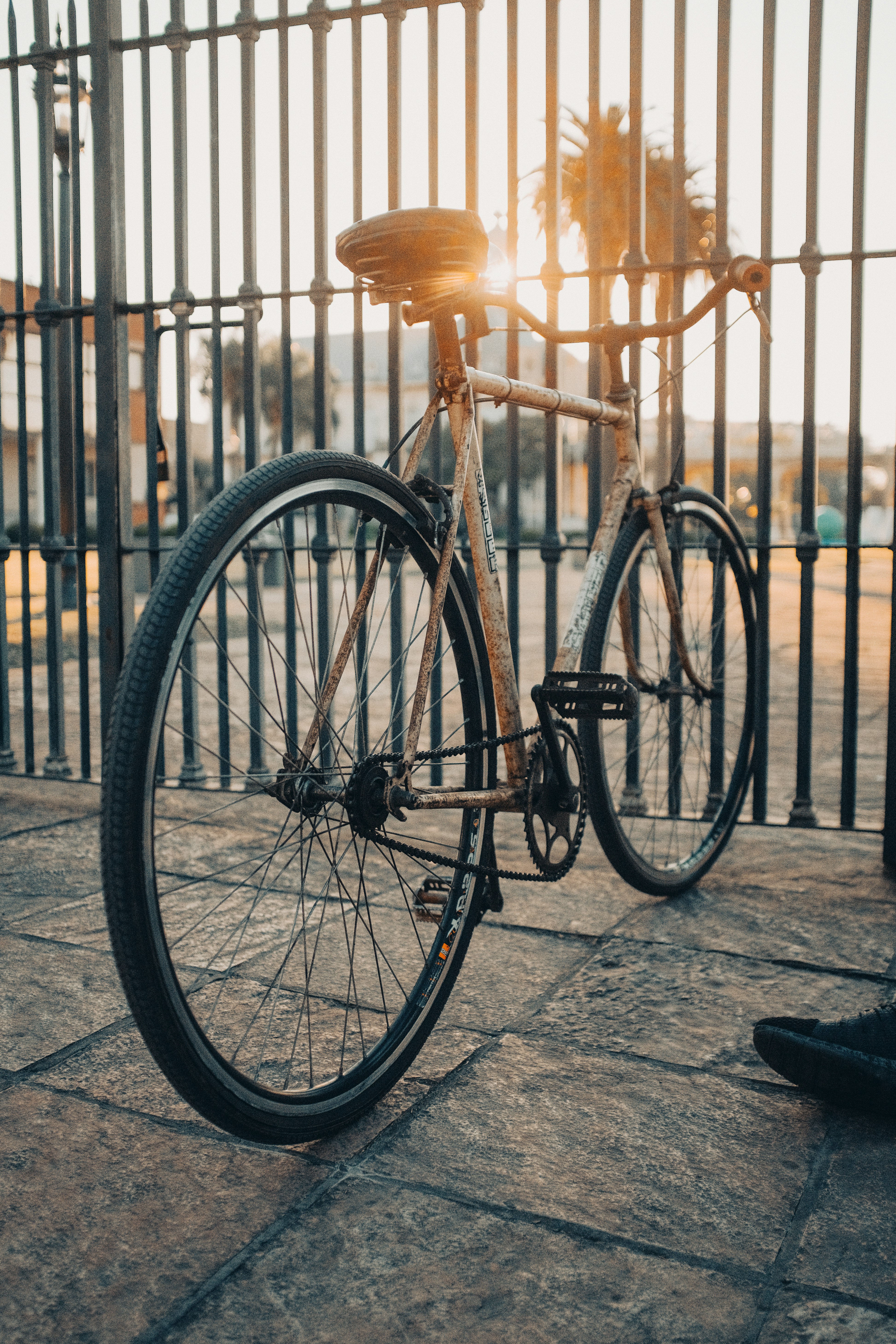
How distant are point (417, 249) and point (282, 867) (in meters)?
1.97

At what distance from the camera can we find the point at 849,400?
11.4ft

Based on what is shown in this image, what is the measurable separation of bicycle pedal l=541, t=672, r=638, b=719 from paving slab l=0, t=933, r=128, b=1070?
1.06m

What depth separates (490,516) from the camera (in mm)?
2469

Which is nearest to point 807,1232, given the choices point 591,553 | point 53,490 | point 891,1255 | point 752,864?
point 891,1255

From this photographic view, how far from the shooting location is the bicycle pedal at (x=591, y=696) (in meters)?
2.52

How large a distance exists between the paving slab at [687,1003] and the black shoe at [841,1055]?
0.12m

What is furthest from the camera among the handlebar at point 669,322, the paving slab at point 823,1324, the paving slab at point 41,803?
the paving slab at point 41,803

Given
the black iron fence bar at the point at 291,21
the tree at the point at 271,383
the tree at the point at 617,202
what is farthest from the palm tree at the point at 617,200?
the tree at the point at 271,383

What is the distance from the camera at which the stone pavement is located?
1473 mm

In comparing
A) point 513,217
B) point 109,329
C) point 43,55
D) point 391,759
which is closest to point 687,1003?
point 391,759

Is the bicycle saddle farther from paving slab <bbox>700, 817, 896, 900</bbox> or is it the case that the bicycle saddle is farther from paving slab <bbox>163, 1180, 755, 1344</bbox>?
paving slab <bbox>700, 817, 896, 900</bbox>

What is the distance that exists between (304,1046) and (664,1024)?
2.34 feet

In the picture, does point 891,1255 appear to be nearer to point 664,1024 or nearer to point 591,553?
point 664,1024

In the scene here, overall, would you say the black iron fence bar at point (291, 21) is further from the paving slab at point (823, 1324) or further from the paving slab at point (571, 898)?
the paving slab at point (823, 1324)
